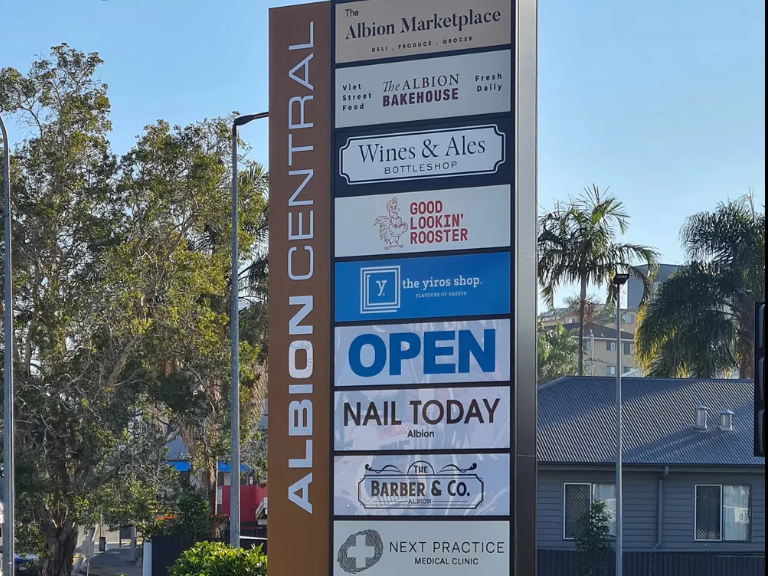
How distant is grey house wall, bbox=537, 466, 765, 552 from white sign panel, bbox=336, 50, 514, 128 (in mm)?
18869

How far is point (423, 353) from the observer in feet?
32.4

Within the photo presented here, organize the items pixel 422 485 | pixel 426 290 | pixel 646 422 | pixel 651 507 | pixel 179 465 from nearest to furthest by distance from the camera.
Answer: pixel 422 485 < pixel 426 290 < pixel 651 507 < pixel 646 422 < pixel 179 465

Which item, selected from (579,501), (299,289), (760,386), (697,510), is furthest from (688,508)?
(760,386)

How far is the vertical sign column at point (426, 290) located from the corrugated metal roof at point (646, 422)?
18065 mm

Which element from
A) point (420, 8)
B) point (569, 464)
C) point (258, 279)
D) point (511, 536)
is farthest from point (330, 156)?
point (258, 279)

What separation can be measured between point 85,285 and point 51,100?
512 centimetres

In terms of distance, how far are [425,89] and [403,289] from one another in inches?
74.3

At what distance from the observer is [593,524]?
26.9m

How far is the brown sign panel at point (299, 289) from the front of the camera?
1013 centimetres

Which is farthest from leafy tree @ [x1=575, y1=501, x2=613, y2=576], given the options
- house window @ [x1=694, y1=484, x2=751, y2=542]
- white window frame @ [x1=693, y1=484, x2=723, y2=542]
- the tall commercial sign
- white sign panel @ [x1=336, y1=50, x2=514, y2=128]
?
the tall commercial sign

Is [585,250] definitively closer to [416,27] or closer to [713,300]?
[713,300]

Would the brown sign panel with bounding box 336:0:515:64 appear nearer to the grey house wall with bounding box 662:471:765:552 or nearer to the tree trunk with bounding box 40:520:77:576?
the grey house wall with bounding box 662:471:765:552

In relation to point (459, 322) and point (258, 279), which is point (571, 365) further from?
point (459, 322)

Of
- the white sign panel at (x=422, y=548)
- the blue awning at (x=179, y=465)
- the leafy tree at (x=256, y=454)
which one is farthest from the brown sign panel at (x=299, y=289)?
the leafy tree at (x=256, y=454)
